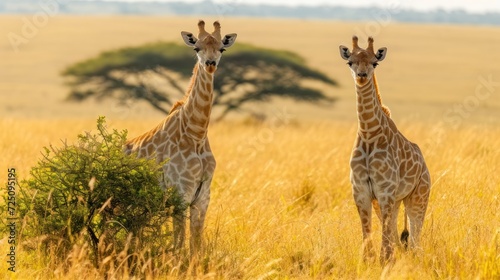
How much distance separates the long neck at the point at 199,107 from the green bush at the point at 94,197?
0.60 metres

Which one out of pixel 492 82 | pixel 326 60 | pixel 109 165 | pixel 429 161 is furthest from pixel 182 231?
pixel 326 60

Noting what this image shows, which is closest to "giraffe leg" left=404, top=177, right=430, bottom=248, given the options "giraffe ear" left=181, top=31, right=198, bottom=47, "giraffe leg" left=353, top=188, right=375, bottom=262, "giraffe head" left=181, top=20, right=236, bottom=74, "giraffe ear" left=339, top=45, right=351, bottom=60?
"giraffe leg" left=353, top=188, right=375, bottom=262

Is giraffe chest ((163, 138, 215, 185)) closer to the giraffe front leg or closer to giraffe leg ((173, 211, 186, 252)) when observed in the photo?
giraffe leg ((173, 211, 186, 252))

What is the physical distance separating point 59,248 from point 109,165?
74 centimetres

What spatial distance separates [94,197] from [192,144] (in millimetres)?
991

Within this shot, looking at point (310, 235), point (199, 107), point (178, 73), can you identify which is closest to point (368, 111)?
point (310, 235)

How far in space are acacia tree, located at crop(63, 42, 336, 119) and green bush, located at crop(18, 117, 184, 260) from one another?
67.0 feet

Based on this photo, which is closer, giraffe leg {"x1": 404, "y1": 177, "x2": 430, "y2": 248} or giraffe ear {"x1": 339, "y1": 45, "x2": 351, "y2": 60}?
giraffe ear {"x1": 339, "y1": 45, "x2": 351, "y2": 60}

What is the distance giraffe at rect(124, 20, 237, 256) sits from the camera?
7.04 metres

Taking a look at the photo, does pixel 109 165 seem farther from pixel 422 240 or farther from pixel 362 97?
pixel 422 240

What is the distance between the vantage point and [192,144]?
287 inches

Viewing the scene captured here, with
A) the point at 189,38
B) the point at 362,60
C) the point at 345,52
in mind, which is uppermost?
the point at 189,38

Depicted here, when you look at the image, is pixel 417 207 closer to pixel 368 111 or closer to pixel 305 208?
pixel 368 111

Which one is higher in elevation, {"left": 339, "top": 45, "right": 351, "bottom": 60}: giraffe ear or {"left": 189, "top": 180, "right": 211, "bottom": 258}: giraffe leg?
{"left": 339, "top": 45, "right": 351, "bottom": 60}: giraffe ear
